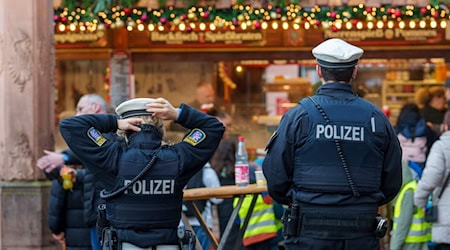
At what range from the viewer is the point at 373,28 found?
42.6 ft

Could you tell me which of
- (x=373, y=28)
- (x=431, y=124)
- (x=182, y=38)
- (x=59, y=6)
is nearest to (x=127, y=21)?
(x=59, y=6)

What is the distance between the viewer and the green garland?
11273 millimetres

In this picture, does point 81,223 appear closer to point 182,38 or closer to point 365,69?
point 182,38

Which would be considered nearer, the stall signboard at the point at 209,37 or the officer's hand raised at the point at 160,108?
the officer's hand raised at the point at 160,108

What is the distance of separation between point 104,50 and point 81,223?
17.6 ft

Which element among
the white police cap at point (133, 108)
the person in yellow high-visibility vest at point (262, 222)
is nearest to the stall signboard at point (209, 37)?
the person in yellow high-visibility vest at point (262, 222)

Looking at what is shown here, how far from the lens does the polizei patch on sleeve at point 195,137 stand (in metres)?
6.39

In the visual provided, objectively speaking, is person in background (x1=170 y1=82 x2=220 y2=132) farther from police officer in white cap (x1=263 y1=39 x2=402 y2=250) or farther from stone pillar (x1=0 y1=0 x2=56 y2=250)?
police officer in white cap (x1=263 y1=39 x2=402 y2=250)

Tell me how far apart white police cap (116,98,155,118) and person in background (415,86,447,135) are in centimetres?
765

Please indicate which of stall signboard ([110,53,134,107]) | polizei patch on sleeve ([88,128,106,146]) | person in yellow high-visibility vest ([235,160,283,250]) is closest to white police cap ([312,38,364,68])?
polizei patch on sleeve ([88,128,106,146])

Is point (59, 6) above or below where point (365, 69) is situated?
above

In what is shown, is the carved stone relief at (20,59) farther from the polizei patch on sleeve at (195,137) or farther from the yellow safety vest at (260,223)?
the polizei patch on sleeve at (195,137)

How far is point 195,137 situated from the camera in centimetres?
642

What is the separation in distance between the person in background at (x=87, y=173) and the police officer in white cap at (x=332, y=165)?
220 cm
